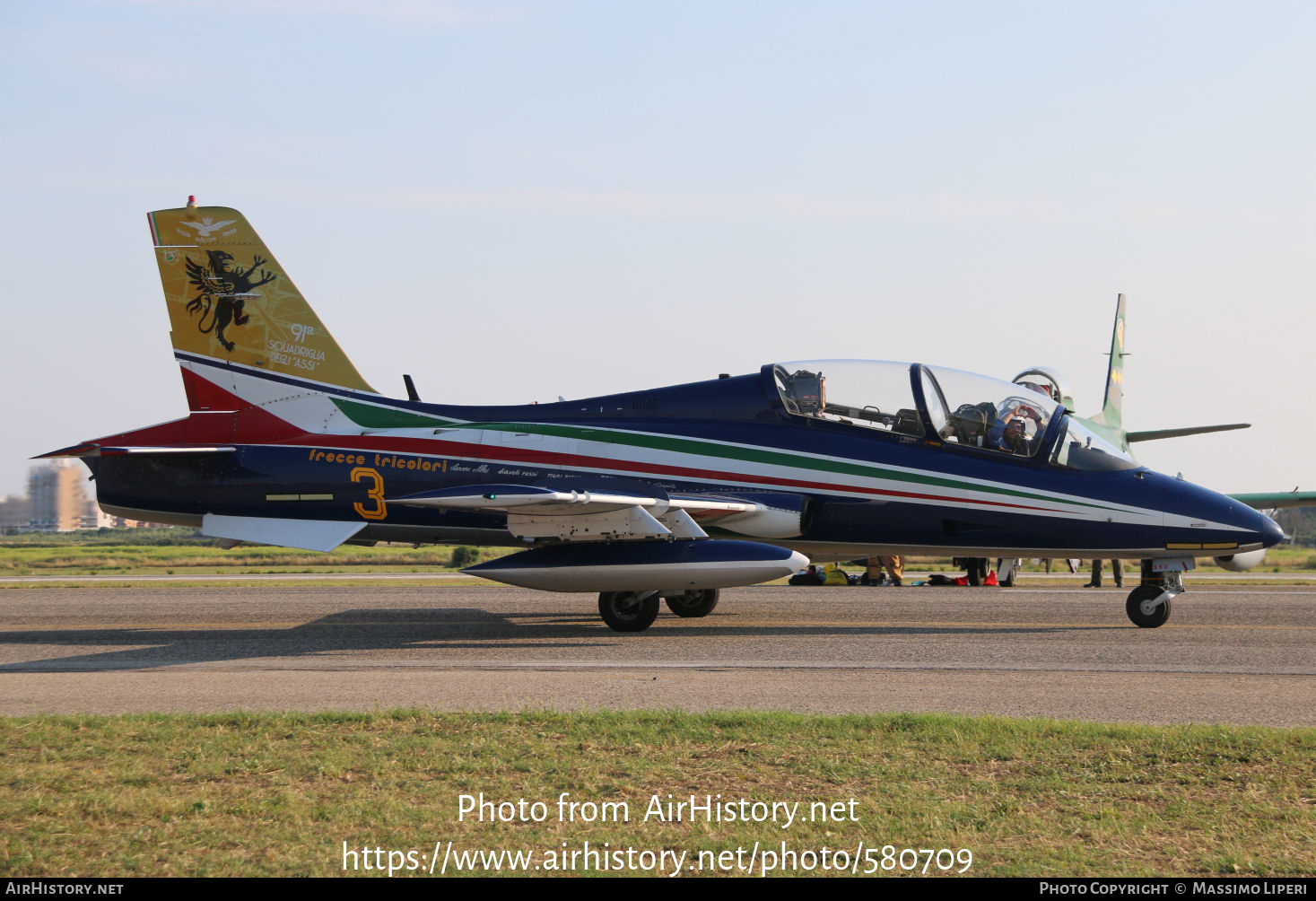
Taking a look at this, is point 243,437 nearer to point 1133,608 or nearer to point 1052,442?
point 1052,442

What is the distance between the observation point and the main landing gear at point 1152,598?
12.7m

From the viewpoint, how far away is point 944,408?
12828mm

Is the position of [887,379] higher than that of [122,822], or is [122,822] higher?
[887,379]

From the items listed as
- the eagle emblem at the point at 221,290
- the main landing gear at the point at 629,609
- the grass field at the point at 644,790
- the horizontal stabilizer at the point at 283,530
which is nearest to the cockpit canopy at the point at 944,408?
the main landing gear at the point at 629,609

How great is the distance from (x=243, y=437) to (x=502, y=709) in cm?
812

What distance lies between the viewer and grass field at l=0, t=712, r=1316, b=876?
4566 millimetres

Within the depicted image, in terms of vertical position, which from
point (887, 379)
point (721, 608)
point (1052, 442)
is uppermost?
point (887, 379)

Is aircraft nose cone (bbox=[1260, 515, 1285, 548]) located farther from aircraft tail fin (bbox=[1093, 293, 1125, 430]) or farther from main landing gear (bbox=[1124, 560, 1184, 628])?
aircraft tail fin (bbox=[1093, 293, 1125, 430])

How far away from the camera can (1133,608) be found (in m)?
12.8

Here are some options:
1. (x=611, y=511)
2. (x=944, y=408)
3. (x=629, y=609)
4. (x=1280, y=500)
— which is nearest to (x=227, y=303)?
(x=611, y=511)

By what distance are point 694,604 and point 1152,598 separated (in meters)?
5.70

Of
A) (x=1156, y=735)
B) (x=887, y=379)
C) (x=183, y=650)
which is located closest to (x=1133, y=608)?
(x=887, y=379)

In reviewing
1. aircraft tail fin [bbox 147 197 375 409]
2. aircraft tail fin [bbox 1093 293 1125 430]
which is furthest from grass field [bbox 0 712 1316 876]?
aircraft tail fin [bbox 1093 293 1125 430]
